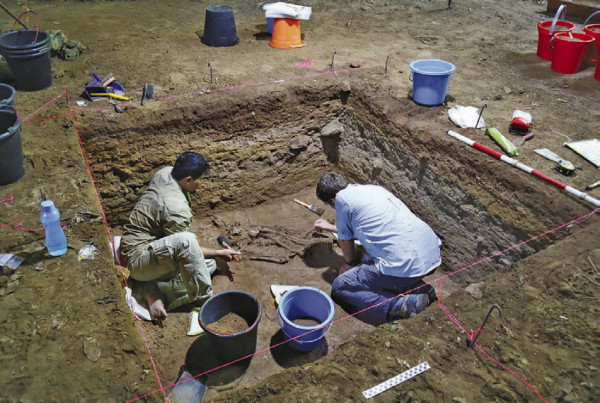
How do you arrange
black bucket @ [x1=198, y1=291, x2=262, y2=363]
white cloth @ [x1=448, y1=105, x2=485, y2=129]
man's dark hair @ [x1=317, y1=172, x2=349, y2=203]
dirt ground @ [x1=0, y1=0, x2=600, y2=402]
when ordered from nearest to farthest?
dirt ground @ [x1=0, y1=0, x2=600, y2=402], black bucket @ [x1=198, y1=291, x2=262, y2=363], man's dark hair @ [x1=317, y1=172, x2=349, y2=203], white cloth @ [x1=448, y1=105, x2=485, y2=129]

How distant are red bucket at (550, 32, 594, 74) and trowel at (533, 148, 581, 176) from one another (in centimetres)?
215

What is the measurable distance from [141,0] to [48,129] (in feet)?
15.2

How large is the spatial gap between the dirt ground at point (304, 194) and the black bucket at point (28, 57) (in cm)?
14

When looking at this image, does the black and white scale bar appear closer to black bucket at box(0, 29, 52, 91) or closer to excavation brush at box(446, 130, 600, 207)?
excavation brush at box(446, 130, 600, 207)

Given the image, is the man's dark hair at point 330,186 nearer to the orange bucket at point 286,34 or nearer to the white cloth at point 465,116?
the white cloth at point 465,116

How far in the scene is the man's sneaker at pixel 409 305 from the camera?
148 inches

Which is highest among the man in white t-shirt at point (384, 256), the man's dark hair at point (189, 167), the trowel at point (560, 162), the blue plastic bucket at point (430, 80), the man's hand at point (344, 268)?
the blue plastic bucket at point (430, 80)

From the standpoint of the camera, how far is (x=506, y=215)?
13.5 ft

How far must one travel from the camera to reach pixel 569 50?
18.4ft

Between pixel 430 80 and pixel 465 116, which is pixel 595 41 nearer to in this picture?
pixel 465 116

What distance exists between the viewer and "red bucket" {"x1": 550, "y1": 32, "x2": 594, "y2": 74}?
5.54 metres

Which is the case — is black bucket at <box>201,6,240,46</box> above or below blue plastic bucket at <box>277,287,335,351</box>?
above

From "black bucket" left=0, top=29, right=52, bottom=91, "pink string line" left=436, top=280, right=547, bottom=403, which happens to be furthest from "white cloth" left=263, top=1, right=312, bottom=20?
"pink string line" left=436, top=280, right=547, bottom=403

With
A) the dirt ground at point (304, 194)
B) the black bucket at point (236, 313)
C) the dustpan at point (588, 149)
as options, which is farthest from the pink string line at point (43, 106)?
the dustpan at point (588, 149)
